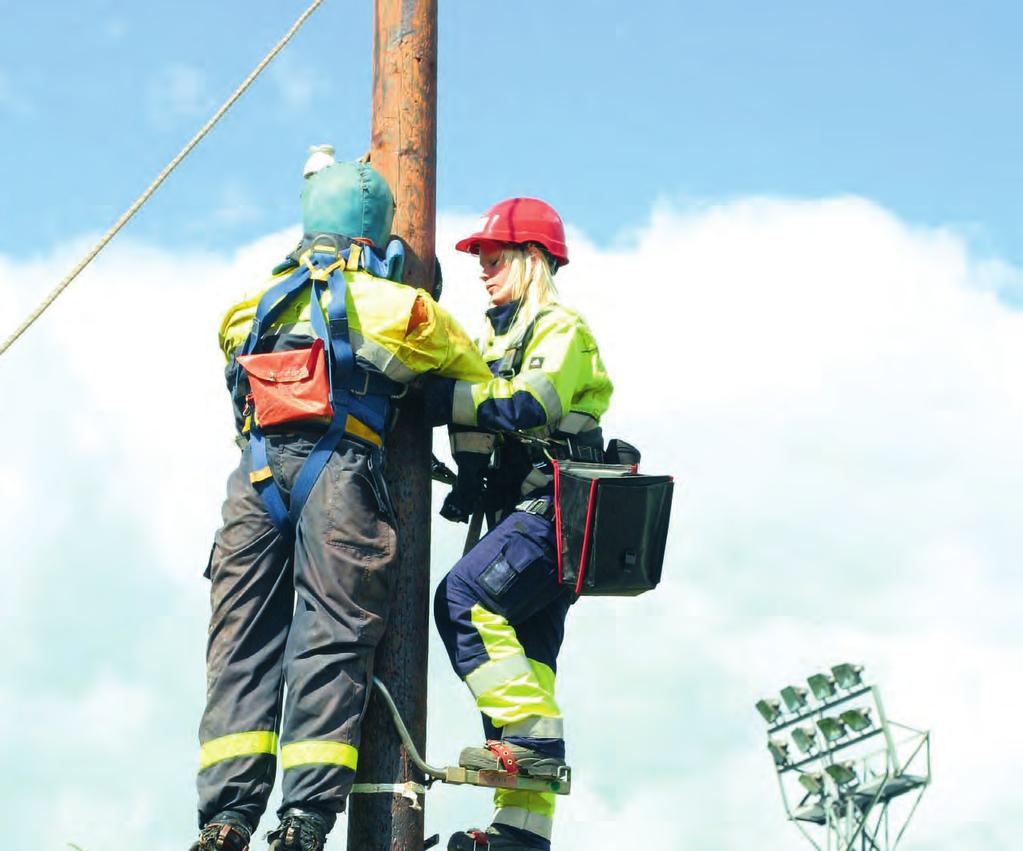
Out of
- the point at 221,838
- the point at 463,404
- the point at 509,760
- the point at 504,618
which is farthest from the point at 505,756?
the point at 463,404

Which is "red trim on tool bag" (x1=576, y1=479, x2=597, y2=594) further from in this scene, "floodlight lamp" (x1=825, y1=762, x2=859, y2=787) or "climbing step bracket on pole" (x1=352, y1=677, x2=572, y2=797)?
"floodlight lamp" (x1=825, y1=762, x2=859, y2=787)

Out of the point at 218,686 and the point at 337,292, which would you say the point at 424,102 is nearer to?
the point at 337,292

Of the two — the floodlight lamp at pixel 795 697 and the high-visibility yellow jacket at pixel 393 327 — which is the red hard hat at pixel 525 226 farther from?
the floodlight lamp at pixel 795 697

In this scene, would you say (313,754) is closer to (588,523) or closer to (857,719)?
(588,523)

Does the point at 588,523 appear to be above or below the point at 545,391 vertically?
below

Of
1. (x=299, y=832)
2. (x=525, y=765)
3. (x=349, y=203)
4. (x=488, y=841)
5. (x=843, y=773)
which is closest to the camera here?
(x=299, y=832)

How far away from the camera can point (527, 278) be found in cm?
714

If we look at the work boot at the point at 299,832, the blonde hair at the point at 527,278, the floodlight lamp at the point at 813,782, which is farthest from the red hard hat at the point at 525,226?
the floodlight lamp at the point at 813,782

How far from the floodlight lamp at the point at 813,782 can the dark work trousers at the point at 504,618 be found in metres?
19.2

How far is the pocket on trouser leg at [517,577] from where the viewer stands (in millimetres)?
6434

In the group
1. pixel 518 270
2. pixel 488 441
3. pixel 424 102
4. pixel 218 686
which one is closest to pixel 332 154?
pixel 424 102

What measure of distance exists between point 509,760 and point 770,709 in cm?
2024

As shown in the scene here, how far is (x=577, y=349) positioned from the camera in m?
6.72

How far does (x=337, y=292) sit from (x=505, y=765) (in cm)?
186
